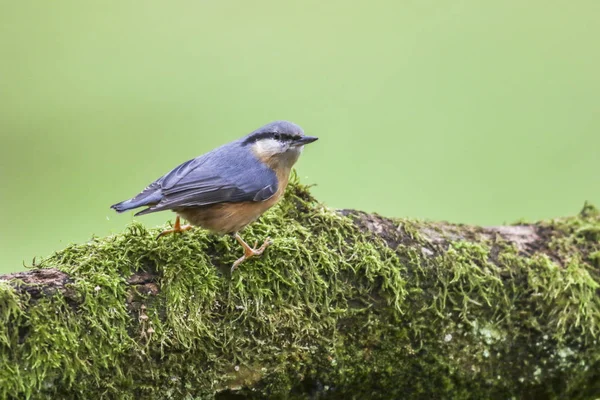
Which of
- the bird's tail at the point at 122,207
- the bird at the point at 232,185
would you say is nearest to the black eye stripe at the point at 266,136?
the bird at the point at 232,185

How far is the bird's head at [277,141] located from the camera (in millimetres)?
4301

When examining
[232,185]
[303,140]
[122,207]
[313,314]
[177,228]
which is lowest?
[313,314]

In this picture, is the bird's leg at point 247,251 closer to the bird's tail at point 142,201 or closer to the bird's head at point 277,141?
the bird's tail at point 142,201

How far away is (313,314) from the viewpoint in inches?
129

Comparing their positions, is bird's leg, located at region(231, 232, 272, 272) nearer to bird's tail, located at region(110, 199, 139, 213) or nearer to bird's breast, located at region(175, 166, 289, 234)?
bird's breast, located at region(175, 166, 289, 234)

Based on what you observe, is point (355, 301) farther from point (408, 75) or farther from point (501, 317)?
point (408, 75)

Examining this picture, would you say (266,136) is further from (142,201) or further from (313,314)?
(313,314)

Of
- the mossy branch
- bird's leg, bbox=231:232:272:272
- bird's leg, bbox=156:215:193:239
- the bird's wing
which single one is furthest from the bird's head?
bird's leg, bbox=231:232:272:272

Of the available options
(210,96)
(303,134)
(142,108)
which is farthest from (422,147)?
(303,134)

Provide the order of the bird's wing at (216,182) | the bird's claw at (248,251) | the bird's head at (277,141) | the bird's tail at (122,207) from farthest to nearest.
Result: 1. the bird's head at (277,141)
2. the bird's wing at (216,182)
3. the bird's tail at (122,207)
4. the bird's claw at (248,251)

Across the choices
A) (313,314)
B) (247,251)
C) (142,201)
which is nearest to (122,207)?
(142,201)

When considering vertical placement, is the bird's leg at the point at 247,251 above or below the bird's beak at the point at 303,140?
below

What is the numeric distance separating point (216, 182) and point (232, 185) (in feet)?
0.30

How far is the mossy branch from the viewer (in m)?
2.82
